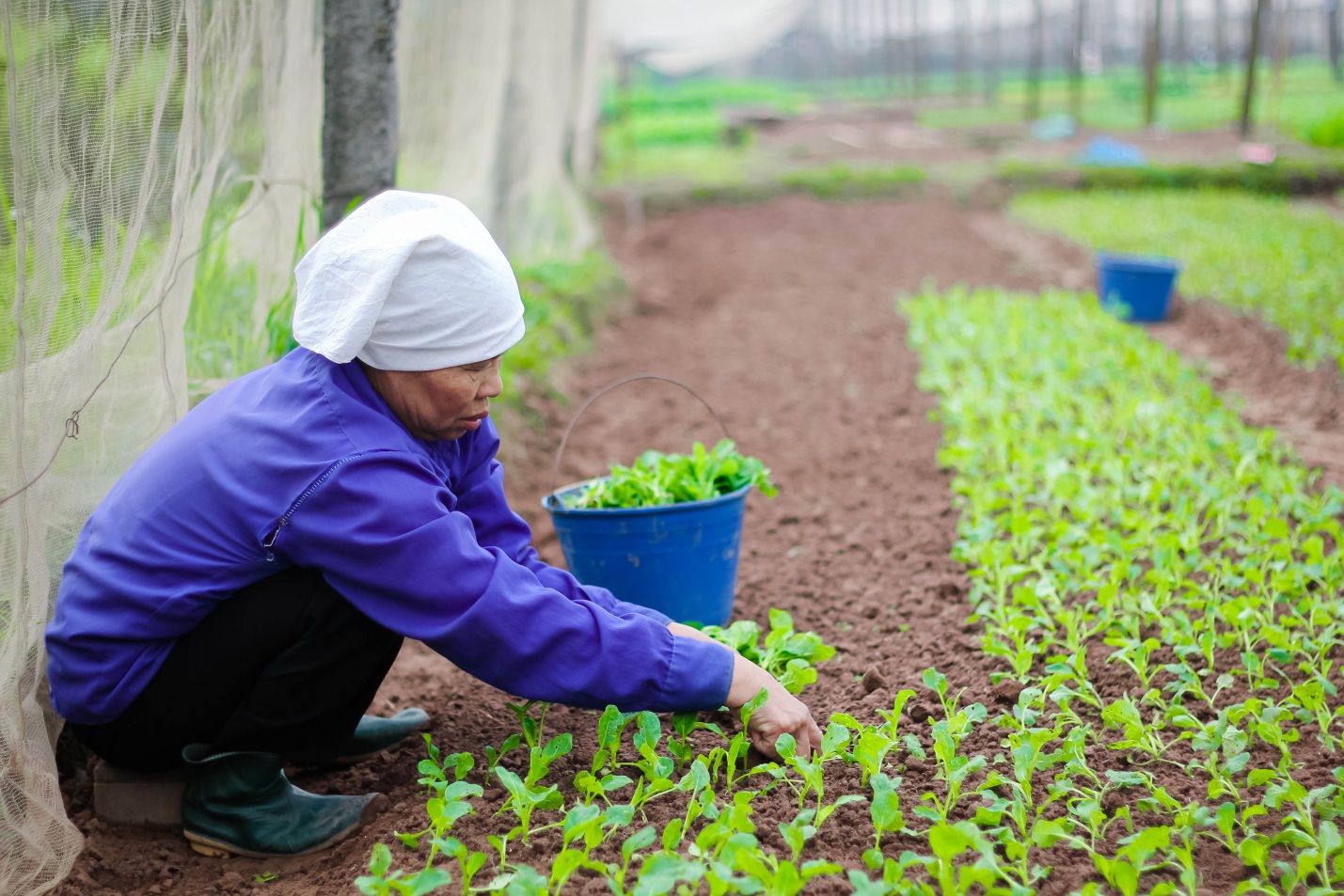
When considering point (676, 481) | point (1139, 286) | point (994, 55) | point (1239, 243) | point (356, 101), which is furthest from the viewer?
point (994, 55)

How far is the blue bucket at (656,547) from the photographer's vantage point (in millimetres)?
2336

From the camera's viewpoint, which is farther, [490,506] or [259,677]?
[490,506]

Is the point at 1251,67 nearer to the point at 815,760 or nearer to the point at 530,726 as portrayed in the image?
the point at 815,760

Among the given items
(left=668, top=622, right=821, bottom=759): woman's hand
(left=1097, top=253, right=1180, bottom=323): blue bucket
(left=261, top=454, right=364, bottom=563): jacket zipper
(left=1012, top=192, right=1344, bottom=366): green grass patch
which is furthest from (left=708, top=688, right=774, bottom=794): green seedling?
(left=1097, top=253, right=1180, bottom=323): blue bucket

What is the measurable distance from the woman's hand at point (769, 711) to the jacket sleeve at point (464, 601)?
0.07m

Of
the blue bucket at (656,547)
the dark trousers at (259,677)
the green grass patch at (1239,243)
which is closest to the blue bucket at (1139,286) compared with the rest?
the green grass patch at (1239,243)

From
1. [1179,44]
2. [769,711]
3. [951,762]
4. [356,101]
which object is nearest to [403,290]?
[769,711]

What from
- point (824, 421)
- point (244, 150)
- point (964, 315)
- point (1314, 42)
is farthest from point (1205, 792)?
point (1314, 42)

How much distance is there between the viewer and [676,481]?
245cm

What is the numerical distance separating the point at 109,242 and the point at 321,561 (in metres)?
0.78

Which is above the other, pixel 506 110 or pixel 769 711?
pixel 506 110

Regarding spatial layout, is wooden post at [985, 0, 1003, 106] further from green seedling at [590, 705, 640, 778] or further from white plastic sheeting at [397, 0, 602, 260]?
green seedling at [590, 705, 640, 778]

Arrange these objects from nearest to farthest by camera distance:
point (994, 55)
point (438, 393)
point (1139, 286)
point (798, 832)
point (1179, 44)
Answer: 1. point (798, 832)
2. point (438, 393)
3. point (1139, 286)
4. point (1179, 44)
5. point (994, 55)

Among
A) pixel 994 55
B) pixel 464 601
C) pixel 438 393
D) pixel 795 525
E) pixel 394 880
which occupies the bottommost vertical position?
pixel 795 525
